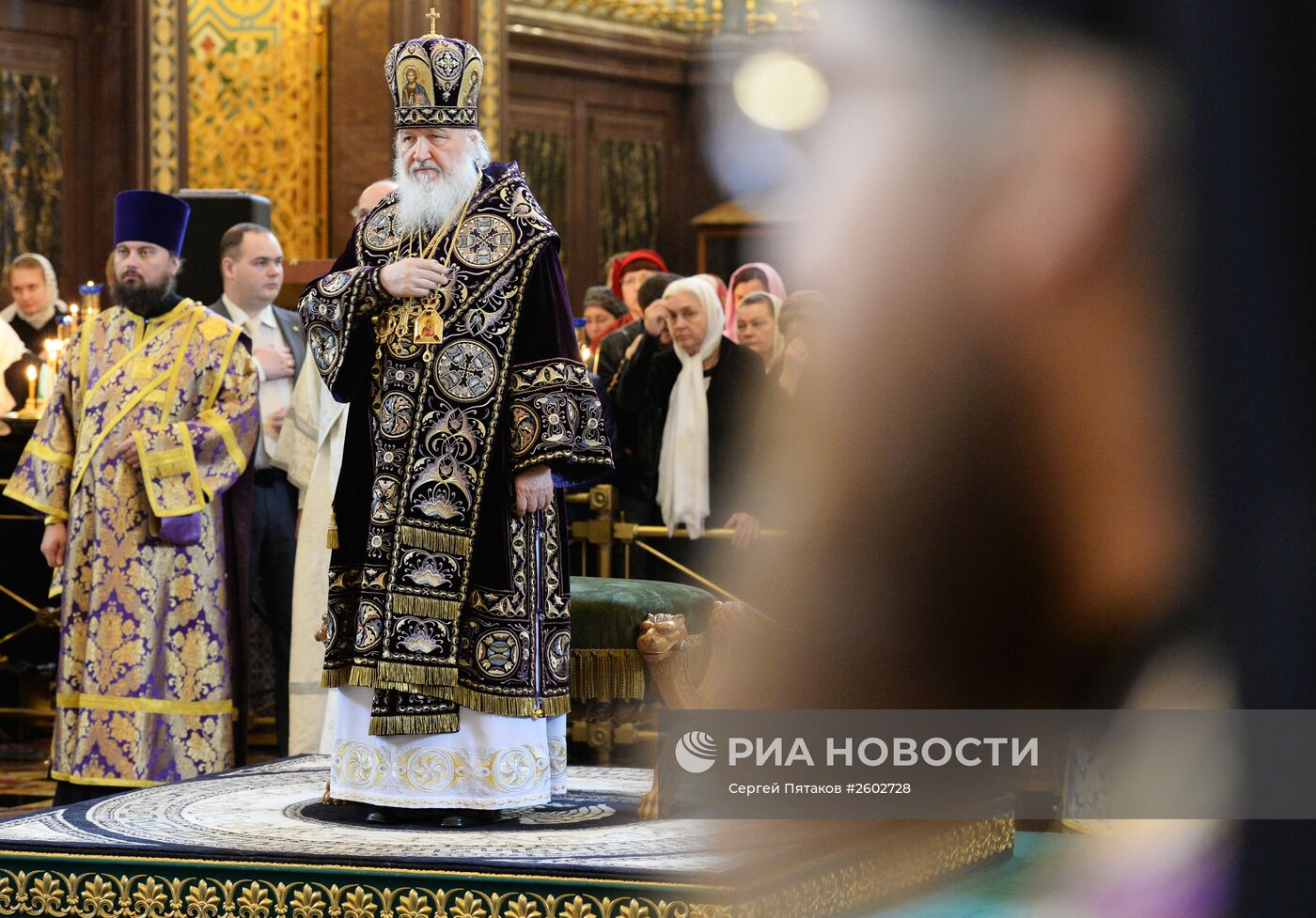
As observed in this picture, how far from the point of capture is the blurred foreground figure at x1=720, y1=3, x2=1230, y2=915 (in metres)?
0.38

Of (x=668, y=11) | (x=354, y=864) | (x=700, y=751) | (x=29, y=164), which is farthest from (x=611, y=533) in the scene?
(x=668, y=11)

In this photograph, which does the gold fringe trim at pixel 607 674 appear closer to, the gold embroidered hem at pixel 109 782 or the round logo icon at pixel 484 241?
the round logo icon at pixel 484 241

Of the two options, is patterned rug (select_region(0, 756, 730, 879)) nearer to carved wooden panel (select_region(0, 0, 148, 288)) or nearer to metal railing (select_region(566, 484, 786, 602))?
metal railing (select_region(566, 484, 786, 602))

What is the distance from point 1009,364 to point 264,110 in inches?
451

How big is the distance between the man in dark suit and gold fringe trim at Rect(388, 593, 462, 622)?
2598 millimetres

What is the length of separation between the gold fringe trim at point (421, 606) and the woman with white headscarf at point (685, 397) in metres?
1.93

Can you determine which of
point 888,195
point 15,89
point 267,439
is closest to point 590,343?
point 267,439

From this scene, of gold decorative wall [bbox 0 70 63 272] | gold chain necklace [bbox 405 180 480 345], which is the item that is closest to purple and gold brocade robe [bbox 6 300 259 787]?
gold chain necklace [bbox 405 180 480 345]

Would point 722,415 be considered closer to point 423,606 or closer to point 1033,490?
point 423,606

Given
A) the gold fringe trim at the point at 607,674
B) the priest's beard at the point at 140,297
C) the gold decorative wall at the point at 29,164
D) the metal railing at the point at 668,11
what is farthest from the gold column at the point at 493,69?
the gold fringe trim at the point at 607,674

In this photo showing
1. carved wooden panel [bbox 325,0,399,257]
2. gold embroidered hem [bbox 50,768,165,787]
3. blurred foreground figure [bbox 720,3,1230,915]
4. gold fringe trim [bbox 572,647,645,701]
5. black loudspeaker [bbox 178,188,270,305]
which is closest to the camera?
blurred foreground figure [bbox 720,3,1230,915]

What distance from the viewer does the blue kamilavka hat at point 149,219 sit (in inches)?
214

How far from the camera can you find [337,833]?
11.4 ft

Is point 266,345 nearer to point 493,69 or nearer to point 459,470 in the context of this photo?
point 459,470
